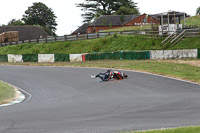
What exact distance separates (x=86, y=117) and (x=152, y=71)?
1591 cm

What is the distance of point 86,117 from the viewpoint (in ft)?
31.3

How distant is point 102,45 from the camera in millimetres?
46625

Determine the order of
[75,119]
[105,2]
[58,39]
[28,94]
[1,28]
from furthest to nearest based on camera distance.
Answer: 1. [105,2]
2. [1,28]
3. [58,39]
4. [28,94]
5. [75,119]

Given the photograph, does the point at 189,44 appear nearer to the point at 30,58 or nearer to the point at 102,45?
the point at 102,45

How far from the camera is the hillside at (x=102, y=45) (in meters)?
39.4

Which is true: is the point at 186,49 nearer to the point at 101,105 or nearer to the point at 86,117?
the point at 101,105

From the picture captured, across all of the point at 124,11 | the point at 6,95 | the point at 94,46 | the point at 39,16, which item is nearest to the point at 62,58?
the point at 94,46

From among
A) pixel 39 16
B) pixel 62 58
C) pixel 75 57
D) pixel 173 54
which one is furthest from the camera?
pixel 39 16

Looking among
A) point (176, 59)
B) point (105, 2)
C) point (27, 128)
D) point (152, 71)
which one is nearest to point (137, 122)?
point (27, 128)

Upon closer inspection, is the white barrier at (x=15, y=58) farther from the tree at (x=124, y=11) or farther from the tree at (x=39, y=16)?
A: the tree at (x=39, y=16)

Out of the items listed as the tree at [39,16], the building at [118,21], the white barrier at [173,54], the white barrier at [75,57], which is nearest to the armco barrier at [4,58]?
the white barrier at [75,57]

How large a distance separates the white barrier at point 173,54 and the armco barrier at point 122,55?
0.72m

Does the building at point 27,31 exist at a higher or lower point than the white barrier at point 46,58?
higher

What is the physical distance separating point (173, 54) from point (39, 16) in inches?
3301
